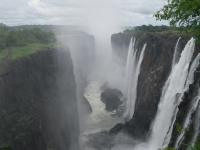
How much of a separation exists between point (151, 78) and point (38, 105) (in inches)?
590

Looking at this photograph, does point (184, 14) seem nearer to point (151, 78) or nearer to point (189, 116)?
point (189, 116)

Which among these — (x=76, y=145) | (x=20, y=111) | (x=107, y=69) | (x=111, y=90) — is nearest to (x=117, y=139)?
(x=76, y=145)

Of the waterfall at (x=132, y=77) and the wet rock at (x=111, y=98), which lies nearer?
the waterfall at (x=132, y=77)

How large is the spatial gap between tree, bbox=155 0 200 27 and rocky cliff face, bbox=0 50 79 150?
2189cm

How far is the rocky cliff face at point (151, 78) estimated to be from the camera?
4631 centimetres

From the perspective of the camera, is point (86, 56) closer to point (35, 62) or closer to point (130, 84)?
point (130, 84)

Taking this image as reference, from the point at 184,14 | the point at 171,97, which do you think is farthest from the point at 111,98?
the point at 184,14

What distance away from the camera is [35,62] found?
1770 inches

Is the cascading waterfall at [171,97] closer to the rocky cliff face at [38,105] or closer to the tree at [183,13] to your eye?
the rocky cliff face at [38,105]

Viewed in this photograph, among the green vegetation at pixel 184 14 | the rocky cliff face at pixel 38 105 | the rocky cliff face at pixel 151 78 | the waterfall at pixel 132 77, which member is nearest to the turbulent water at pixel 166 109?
the waterfall at pixel 132 77

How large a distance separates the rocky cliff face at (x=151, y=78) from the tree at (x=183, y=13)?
28.0m

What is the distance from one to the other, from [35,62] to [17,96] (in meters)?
8.65

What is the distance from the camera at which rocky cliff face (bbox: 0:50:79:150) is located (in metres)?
35.0

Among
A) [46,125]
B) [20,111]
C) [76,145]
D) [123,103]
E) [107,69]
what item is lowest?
[107,69]
